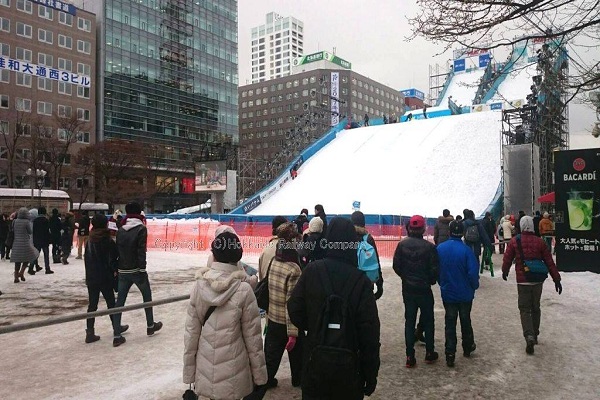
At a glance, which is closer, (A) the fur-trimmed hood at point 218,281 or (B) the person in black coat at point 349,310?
(B) the person in black coat at point 349,310

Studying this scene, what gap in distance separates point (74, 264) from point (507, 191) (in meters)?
18.7

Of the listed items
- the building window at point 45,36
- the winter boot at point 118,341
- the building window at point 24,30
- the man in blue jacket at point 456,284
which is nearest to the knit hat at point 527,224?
the man in blue jacket at point 456,284

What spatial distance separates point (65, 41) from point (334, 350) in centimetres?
6775

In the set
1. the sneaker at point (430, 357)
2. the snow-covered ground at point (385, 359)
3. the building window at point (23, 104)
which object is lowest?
the snow-covered ground at point (385, 359)

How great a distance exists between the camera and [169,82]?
7350cm

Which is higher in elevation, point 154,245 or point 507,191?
point 507,191

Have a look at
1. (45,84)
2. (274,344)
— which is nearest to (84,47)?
(45,84)

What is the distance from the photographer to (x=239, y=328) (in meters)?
3.28

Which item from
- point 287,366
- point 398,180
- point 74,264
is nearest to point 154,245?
point 74,264

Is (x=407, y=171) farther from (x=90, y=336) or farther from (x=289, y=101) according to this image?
(x=289, y=101)

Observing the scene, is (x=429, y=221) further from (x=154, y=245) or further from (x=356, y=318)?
(x=356, y=318)

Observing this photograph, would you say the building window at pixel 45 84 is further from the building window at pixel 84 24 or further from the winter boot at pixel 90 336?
the winter boot at pixel 90 336

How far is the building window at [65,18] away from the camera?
58.5 m

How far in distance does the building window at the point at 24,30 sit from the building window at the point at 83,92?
8137 millimetres
